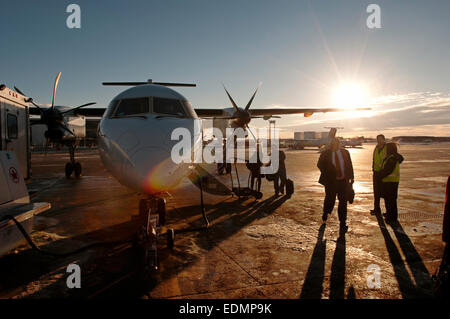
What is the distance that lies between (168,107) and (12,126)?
4.92m

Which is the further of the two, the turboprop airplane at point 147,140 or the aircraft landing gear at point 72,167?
the aircraft landing gear at point 72,167

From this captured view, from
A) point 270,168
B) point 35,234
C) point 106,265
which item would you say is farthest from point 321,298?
point 270,168

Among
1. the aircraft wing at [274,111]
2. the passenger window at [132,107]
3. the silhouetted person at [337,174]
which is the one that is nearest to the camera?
the passenger window at [132,107]

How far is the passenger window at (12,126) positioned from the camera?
24.8ft

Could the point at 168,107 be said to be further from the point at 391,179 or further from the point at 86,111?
the point at 86,111

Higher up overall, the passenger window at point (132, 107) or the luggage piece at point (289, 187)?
the passenger window at point (132, 107)

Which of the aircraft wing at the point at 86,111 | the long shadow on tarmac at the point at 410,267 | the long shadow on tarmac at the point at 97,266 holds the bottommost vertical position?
the long shadow on tarmac at the point at 410,267

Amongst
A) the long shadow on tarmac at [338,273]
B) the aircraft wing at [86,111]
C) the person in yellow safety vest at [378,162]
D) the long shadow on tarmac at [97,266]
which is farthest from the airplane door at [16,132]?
the person in yellow safety vest at [378,162]

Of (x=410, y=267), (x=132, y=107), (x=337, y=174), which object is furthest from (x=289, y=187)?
(x=132, y=107)

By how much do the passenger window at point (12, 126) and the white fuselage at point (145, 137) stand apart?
334 cm

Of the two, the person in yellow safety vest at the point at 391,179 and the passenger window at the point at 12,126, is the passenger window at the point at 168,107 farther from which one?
the person in yellow safety vest at the point at 391,179

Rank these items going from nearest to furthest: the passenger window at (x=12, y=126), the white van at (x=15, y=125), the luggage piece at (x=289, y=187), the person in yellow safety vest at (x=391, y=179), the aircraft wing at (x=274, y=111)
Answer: the person in yellow safety vest at (x=391, y=179)
the white van at (x=15, y=125)
the passenger window at (x=12, y=126)
the luggage piece at (x=289, y=187)
the aircraft wing at (x=274, y=111)

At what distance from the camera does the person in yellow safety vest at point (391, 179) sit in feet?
22.5
